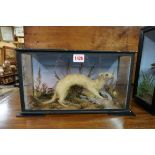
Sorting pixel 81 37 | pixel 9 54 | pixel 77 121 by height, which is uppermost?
pixel 81 37

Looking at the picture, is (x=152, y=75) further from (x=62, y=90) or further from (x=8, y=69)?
(x=8, y=69)

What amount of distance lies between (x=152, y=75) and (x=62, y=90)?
1.50 feet

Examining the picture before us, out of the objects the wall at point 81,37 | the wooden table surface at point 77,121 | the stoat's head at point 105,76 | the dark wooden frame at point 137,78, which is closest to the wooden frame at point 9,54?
the wall at point 81,37

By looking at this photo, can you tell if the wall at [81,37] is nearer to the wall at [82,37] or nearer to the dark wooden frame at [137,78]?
the wall at [82,37]

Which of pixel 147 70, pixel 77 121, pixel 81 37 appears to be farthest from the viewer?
pixel 81 37

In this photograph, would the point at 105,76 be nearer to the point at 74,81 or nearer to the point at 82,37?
the point at 74,81

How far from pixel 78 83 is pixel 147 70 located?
1.25 feet

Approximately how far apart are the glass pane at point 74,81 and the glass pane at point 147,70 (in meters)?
0.15

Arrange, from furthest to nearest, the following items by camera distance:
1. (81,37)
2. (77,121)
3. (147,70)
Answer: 1. (81,37)
2. (147,70)
3. (77,121)

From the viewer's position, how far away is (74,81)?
0.73 m

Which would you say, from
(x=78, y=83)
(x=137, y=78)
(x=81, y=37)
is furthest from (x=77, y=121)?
(x=81, y=37)

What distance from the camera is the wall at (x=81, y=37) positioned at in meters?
1.01

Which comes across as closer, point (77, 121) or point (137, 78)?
point (77, 121)
